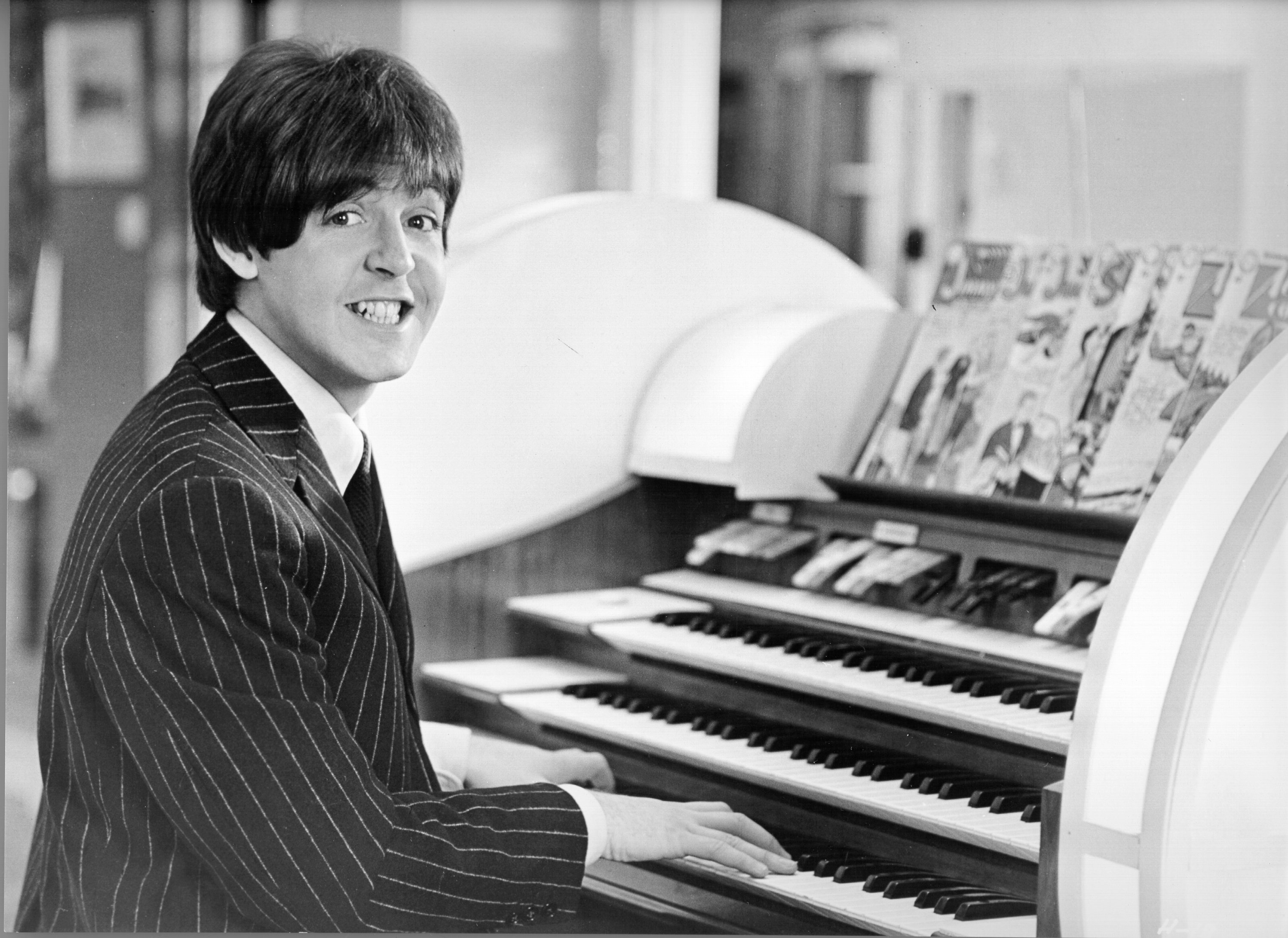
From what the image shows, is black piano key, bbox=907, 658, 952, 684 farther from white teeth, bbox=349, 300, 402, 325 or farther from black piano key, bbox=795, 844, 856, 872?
white teeth, bbox=349, 300, 402, 325

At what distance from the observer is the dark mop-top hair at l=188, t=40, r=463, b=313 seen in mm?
1575

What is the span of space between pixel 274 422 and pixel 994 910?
Answer: 2.86ft

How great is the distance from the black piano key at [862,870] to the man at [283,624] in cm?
8

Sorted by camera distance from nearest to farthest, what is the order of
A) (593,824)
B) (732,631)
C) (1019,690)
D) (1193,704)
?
(1193,704), (593,824), (1019,690), (732,631)

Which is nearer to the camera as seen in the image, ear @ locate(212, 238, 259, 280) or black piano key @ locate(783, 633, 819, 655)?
ear @ locate(212, 238, 259, 280)

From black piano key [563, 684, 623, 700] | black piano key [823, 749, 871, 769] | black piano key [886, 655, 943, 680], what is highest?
black piano key [886, 655, 943, 680]

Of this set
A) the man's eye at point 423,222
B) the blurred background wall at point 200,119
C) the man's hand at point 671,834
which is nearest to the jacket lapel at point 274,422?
the man's eye at point 423,222

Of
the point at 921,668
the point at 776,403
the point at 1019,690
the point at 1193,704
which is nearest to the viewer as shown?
the point at 1193,704

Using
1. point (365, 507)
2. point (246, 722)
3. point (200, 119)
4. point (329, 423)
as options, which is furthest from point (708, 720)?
point (200, 119)

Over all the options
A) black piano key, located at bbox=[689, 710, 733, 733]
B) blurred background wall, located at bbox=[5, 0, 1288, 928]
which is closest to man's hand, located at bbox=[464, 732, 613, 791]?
black piano key, located at bbox=[689, 710, 733, 733]

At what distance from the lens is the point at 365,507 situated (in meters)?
1.79

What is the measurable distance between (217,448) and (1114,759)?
856mm

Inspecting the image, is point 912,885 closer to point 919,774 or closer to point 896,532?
point 919,774

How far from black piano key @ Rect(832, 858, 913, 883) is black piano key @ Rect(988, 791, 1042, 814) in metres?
0.12
